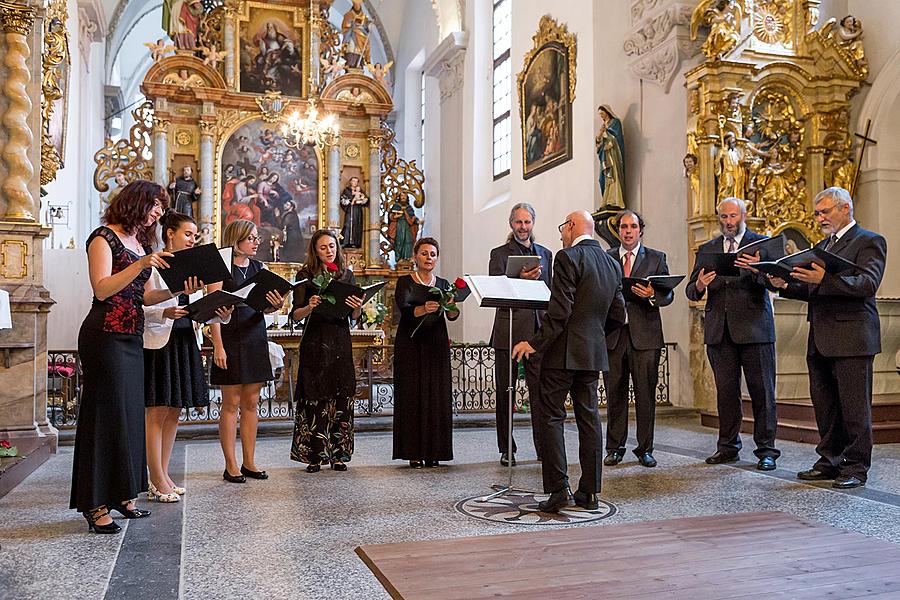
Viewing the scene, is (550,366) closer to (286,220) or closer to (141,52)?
(286,220)

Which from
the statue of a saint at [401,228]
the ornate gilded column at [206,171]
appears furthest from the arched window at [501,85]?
the ornate gilded column at [206,171]

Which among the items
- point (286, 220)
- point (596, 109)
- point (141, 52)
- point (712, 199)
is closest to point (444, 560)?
point (712, 199)

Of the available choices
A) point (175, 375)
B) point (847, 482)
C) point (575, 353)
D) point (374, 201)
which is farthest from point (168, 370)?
point (374, 201)

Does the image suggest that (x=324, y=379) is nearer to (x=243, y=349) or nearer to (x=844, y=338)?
(x=243, y=349)

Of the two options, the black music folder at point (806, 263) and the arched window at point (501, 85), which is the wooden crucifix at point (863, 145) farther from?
the arched window at point (501, 85)

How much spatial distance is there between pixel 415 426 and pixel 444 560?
8.54ft

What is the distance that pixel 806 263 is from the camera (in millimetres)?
5328

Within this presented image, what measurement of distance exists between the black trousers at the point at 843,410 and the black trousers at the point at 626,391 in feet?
3.69

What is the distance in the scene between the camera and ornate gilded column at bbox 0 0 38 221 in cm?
704

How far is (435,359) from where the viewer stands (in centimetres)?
620

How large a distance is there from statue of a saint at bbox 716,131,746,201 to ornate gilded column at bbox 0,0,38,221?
7.07 meters

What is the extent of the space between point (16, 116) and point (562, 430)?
17.6 feet

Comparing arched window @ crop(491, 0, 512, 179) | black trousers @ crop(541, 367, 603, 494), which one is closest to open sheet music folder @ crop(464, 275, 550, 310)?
black trousers @ crop(541, 367, 603, 494)

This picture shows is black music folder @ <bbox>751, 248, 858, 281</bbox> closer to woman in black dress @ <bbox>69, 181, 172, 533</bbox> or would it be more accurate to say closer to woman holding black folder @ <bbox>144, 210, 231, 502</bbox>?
woman holding black folder @ <bbox>144, 210, 231, 502</bbox>
